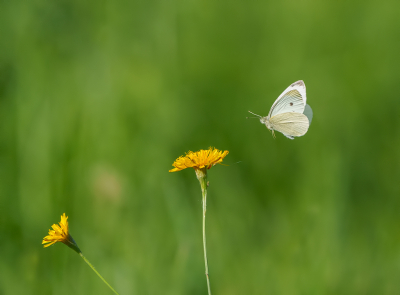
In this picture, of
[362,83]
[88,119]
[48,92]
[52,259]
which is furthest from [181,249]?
[362,83]

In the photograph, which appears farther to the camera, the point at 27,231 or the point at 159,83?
the point at 159,83

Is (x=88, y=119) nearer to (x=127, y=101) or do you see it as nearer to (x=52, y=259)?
(x=127, y=101)

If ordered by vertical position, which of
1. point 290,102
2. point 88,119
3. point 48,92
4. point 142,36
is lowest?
point 290,102

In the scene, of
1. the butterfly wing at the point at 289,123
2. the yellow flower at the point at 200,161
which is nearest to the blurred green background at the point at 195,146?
the butterfly wing at the point at 289,123

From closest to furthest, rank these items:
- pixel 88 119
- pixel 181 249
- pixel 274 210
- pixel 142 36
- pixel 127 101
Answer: pixel 181 249 < pixel 274 210 < pixel 88 119 < pixel 127 101 < pixel 142 36

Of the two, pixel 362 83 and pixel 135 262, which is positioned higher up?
pixel 362 83

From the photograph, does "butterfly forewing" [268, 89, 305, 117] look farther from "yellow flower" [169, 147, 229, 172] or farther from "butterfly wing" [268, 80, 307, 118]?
"yellow flower" [169, 147, 229, 172]

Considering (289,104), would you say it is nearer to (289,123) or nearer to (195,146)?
(289,123)

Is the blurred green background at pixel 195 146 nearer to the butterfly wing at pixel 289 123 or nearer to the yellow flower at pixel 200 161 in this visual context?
the butterfly wing at pixel 289 123

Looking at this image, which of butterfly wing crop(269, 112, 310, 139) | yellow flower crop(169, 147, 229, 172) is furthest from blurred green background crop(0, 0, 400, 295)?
yellow flower crop(169, 147, 229, 172)
